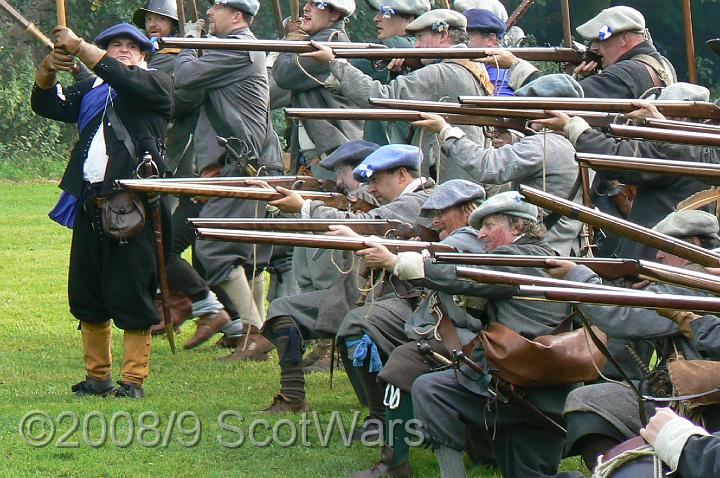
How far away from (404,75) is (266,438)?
243 centimetres

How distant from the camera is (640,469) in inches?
189

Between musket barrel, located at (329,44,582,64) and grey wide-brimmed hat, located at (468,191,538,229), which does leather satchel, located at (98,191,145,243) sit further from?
grey wide-brimmed hat, located at (468,191,538,229)

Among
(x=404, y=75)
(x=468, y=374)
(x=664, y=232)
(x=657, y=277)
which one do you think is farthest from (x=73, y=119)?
(x=657, y=277)

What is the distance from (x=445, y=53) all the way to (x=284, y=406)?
7.50ft

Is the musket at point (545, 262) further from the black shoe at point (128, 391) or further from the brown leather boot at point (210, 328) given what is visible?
the brown leather boot at point (210, 328)

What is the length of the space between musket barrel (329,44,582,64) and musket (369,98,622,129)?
87cm

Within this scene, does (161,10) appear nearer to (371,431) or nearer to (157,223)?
Answer: (157,223)

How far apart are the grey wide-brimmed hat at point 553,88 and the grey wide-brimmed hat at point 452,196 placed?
0.74m

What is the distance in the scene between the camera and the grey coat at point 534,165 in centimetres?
759

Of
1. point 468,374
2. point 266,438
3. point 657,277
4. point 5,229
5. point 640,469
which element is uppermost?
point 657,277

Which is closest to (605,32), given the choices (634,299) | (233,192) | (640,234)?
(233,192)

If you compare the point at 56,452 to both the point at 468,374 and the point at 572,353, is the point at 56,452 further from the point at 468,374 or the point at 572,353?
the point at 572,353

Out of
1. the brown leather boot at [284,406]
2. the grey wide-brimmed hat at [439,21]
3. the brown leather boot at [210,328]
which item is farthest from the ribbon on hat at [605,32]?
the brown leather boot at [210,328]

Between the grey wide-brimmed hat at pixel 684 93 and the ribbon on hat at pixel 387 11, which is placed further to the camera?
the ribbon on hat at pixel 387 11
